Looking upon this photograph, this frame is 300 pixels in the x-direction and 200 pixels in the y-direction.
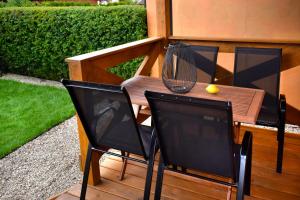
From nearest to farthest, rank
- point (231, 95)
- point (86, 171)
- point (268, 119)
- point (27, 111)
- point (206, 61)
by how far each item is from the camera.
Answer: point (86, 171) → point (231, 95) → point (268, 119) → point (206, 61) → point (27, 111)

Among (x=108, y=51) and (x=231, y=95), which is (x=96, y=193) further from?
(x=231, y=95)

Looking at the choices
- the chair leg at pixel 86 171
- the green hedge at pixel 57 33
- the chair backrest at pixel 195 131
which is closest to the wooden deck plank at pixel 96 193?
the chair leg at pixel 86 171

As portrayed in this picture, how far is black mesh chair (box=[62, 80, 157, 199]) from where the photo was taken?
1916mm

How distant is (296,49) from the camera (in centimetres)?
315

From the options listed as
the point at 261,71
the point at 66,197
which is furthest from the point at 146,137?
the point at 261,71

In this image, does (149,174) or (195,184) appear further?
(195,184)

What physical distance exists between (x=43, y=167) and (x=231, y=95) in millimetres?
2325

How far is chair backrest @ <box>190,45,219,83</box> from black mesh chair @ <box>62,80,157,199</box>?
1.31 metres

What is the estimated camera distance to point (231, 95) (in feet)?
7.76

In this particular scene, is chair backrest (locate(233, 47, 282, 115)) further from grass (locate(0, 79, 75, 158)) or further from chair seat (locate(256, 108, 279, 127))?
grass (locate(0, 79, 75, 158))

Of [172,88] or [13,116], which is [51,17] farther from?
[172,88]

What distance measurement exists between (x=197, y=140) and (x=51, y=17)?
5.57 metres

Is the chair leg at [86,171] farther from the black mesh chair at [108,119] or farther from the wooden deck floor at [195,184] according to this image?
the wooden deck floor at [195,184]

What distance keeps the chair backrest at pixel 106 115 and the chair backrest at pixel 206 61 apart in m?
1.47
